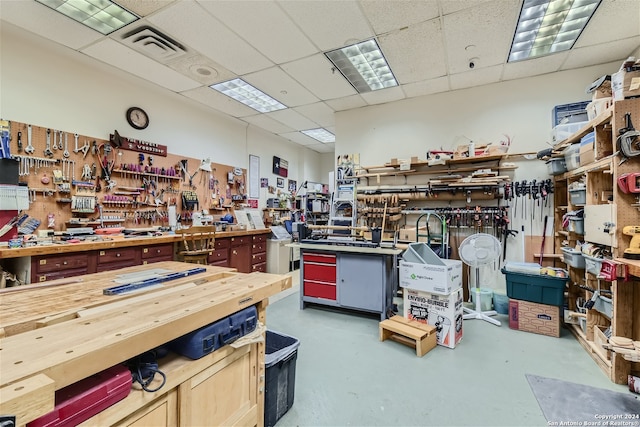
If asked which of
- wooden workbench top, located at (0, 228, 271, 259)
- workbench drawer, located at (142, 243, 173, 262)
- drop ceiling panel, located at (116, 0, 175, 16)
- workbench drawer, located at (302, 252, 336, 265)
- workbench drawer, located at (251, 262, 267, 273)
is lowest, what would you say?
workbench drawer, located at (251, 262, 267, 273)

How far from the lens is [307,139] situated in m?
7.59

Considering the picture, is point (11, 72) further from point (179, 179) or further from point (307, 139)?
point (307, 139)

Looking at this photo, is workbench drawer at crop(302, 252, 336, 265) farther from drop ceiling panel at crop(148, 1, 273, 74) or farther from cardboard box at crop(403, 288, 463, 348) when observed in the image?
drop ceiling panel at crop(148, 1, 273, 74)

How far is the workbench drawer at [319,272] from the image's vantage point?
12.5ft

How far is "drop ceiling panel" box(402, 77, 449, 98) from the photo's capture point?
14.3 ft

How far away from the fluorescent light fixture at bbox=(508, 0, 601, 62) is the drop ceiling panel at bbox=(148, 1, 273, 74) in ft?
9.68

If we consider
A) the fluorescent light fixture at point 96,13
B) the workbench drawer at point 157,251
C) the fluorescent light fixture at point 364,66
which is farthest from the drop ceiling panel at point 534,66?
the workbench drawer at point 157,251

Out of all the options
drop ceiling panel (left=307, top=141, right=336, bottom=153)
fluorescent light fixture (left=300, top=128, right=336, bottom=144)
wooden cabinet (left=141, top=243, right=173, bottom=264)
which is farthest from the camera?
drop ceiling panel (left=307, top=141, right=336, bottom=153)

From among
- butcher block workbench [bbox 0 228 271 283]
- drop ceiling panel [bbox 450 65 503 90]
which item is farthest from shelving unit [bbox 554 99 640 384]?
butcher block workbench [bbox 0 228 271 283]

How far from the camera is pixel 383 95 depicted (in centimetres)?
489

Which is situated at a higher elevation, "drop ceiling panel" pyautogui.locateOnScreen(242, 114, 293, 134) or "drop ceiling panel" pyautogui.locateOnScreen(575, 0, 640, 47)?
"drop ceiling panel" pyautogui.locateOnScreen(575, 0, 640, 47)

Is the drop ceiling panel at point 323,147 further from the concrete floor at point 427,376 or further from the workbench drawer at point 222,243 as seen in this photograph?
the concrete floor at point 427,376

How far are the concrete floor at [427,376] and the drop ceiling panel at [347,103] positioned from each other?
3674 mm

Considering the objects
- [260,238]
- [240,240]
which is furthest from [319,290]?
[260,238]
